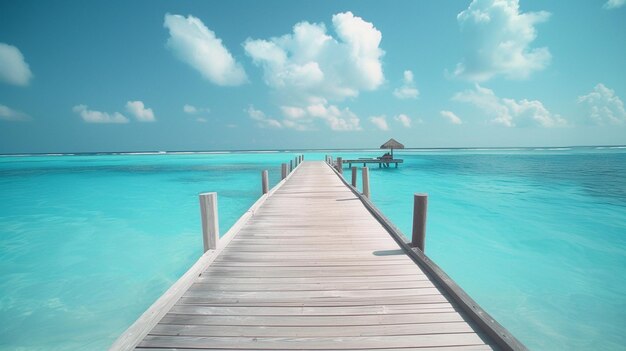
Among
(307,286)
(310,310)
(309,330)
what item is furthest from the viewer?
(307,286)

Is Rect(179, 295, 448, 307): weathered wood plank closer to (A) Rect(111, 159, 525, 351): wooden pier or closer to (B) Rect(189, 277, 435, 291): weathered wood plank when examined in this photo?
(A) Rect(111, 159, 525, 351): wooden pier

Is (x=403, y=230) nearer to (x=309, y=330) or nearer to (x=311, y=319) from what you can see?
(x=311, y=319)

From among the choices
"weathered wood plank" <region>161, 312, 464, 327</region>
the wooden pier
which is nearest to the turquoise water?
the wooden pier

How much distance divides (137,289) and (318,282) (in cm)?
557

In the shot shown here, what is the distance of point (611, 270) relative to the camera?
694 centimetres

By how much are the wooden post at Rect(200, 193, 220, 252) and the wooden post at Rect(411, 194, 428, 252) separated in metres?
2.92

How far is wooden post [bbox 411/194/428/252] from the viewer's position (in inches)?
141

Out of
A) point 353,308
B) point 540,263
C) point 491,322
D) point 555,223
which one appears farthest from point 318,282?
point 555,223

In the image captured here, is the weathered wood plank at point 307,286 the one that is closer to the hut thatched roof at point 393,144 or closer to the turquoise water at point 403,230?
the turquoise water at point 403,230

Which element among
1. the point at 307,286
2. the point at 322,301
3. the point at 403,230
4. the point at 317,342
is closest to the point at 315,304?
the point at 322,301

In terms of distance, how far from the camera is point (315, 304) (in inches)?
104

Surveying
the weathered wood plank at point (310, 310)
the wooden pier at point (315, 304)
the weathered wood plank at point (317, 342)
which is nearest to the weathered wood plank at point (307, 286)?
the wooden pier at point (315, 304)

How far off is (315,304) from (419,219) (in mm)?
1955

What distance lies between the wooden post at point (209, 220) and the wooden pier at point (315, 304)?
13 cm
